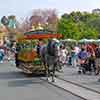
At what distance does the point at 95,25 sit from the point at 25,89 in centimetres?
7365

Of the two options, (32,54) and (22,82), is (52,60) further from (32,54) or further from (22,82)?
(32,54)

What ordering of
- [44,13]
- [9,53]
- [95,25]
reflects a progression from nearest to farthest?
[9,53] < [95,25] < [44,13]

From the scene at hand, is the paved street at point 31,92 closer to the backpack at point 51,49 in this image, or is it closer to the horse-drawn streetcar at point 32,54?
the backpack at point 51,49

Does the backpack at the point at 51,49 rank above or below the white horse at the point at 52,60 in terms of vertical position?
above

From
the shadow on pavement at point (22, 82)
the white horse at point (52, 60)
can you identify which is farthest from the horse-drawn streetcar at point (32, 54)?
the white horse at point (52, 60)

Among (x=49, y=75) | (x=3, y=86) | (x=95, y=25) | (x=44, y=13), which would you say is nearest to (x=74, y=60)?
(x=49, y=75)

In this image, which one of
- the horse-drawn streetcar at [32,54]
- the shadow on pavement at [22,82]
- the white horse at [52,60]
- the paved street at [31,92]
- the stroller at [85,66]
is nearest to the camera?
the paved street at [31,92]

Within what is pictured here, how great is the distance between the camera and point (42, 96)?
14.8 m

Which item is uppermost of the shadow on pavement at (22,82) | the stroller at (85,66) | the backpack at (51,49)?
the backpack at (51,49)

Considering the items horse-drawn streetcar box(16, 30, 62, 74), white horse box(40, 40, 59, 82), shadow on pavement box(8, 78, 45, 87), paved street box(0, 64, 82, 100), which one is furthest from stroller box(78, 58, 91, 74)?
paved street box(0, 64, 82, 100)

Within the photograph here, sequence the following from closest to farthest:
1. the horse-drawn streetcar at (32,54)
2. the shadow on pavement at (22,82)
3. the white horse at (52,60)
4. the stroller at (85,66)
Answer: the shadow on pavement at (22,82) → the white horse at (52,60) → the horse-drawn streetcar at (32,54) → the stroller at (85,66)

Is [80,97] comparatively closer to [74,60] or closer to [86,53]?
[86,53]

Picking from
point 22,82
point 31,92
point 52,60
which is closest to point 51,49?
point 52,60

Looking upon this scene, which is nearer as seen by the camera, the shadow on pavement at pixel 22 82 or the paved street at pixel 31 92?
the paved street at pixel 31 92
